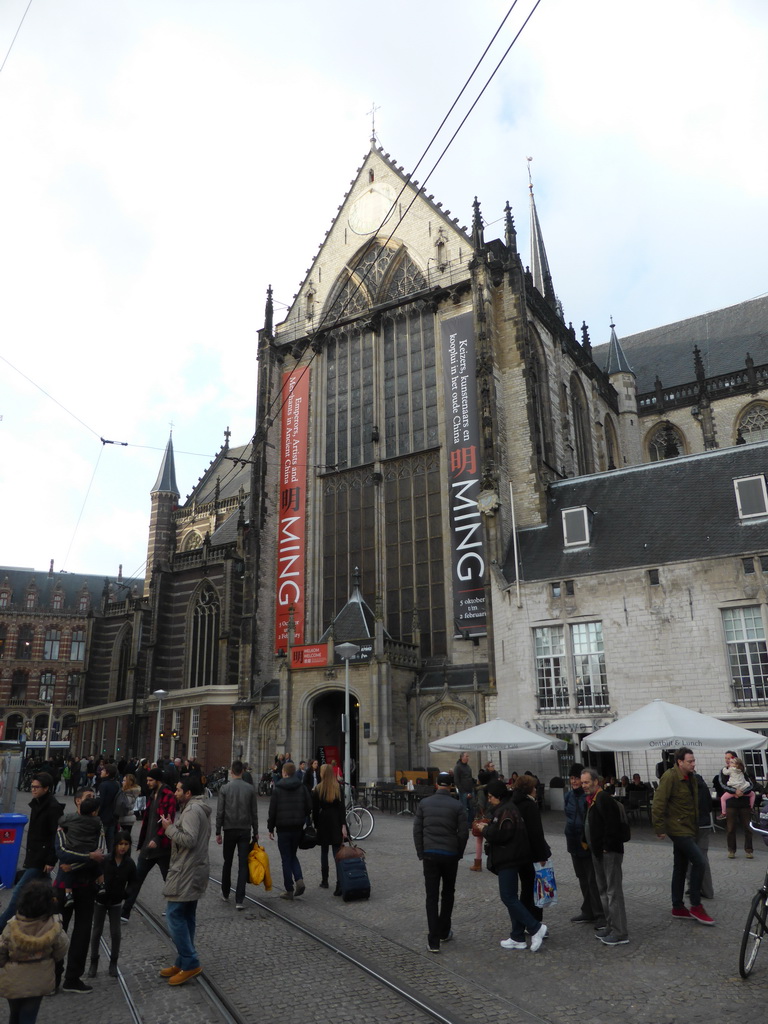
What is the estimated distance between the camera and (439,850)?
22.4 feet

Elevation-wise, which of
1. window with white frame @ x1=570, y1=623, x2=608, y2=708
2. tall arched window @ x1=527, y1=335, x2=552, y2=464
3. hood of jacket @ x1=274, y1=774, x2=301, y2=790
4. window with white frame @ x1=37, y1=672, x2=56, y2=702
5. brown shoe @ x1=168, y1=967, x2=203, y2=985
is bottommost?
brown shoe @ x1=168, y1=967, x2=203, y2=985

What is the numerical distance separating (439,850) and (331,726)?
22192 millimetres

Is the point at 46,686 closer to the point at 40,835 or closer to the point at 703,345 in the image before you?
the point at 703,345

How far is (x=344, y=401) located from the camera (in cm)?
3378

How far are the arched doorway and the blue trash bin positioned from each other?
16.5 meters

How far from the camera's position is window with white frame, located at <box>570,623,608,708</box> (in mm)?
20844

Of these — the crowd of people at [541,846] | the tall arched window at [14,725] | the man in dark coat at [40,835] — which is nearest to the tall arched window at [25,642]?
the tall arched window at [14,725]

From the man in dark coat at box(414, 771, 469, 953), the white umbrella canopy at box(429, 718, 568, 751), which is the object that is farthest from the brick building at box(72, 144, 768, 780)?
the man in dark coat at box(414, 771, 469, 953)

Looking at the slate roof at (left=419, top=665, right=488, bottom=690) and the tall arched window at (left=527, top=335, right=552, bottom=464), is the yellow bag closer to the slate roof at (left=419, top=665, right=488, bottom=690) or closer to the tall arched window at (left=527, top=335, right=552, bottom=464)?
the slate roof at (left=419, top=665, right=488, bottom=690)

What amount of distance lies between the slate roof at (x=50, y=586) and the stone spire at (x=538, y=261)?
135 ft

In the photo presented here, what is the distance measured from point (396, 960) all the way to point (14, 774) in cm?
903

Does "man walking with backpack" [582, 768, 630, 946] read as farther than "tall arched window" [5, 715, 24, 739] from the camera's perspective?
No

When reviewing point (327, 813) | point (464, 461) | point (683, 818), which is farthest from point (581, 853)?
point (464, 461)

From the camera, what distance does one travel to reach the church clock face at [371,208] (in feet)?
115
